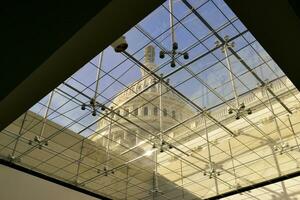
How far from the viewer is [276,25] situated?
6.07 m

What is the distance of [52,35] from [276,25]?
376cm

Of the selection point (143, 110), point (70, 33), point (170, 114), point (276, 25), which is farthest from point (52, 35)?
point (143, 110)

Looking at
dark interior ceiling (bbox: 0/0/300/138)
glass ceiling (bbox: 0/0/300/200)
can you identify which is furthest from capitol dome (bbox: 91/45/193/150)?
dark interior ceiling (bbox: 0/0/300/138)

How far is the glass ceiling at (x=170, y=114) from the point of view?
1540cm

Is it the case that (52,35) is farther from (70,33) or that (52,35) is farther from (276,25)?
(276,25)

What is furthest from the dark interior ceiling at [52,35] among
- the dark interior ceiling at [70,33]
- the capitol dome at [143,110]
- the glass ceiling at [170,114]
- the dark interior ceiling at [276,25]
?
the capitol dome at [143,110]

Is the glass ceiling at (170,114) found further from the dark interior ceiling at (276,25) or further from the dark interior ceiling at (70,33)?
the dark interior ceiling at (70,33)

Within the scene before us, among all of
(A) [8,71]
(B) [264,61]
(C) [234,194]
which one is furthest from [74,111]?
(A) [8,71]

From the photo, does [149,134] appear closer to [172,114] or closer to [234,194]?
[172,114]

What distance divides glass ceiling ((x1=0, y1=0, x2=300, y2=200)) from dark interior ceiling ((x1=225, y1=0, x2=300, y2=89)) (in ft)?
20.2

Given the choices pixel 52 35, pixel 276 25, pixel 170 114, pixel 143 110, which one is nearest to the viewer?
pixel 52 35

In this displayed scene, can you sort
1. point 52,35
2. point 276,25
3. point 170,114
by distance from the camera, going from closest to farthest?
point 52,35, point 276,25, point 170,114

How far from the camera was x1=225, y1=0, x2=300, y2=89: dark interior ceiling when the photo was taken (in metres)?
5.63

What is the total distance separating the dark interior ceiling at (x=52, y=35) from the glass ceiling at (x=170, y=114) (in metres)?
6.72
